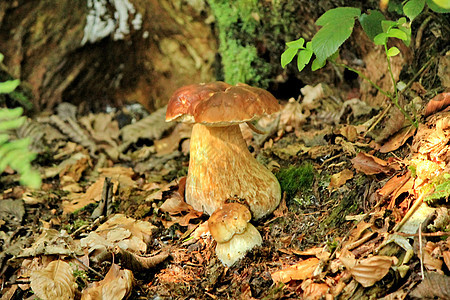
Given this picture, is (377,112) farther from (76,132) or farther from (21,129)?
(21,129)

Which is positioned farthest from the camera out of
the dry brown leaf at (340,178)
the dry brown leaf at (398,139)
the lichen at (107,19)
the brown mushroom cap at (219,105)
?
the lichen at (107,19)

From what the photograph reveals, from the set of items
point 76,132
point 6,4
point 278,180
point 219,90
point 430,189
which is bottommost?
point 76,132

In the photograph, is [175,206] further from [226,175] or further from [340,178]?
[340,178]

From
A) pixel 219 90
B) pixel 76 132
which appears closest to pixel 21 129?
pixel 76 132

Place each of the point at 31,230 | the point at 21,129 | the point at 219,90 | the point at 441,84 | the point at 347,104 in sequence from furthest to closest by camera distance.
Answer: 1. the point at 21,129
2. the point at 347,104
3. the point at 31,230
4. the point at 441,84
5. the point at 219,90

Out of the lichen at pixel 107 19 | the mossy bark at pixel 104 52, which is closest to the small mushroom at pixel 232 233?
the mossy bark at pixel 104 52

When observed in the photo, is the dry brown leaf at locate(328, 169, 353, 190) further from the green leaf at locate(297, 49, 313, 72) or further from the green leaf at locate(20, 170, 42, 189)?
the green leaf at locate(20, 170, 42, 189)

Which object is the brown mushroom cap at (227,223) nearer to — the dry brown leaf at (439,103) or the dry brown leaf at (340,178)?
the dry brown leaf at (340,178)
